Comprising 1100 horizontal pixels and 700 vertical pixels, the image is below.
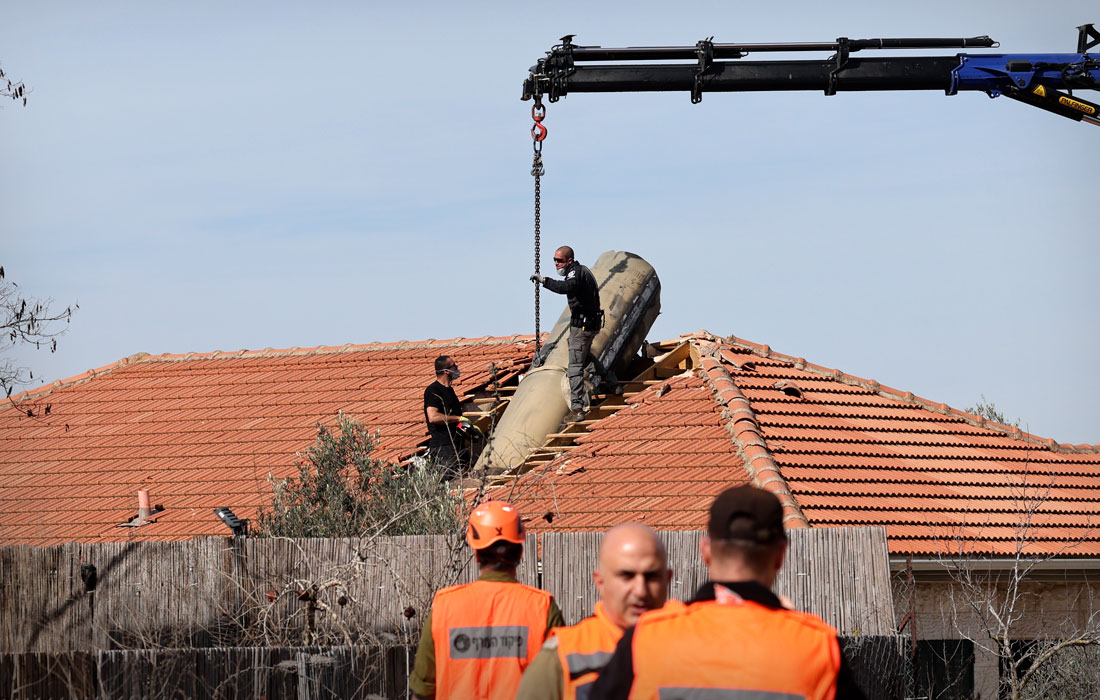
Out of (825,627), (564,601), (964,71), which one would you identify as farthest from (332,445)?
(825,627)

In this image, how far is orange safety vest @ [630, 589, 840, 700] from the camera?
3.46 meters

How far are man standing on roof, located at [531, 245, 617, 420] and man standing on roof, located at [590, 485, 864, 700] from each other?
38.6ft

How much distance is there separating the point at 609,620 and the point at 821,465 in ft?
38.7

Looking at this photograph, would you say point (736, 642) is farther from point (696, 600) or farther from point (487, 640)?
point (487, 640)

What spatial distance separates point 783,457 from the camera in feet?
50.8

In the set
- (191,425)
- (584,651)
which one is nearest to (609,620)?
(584,651)

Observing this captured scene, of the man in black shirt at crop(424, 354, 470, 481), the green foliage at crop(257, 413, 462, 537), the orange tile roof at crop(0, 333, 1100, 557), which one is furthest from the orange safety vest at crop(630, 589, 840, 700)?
the man in black shirt at crop(424, 354, 470, 481)

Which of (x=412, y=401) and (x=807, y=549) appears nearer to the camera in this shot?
(x=807, y=549)

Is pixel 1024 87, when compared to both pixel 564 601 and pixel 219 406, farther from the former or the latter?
pixel 219 406

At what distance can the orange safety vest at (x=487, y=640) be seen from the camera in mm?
5395

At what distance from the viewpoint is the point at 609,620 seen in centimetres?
425

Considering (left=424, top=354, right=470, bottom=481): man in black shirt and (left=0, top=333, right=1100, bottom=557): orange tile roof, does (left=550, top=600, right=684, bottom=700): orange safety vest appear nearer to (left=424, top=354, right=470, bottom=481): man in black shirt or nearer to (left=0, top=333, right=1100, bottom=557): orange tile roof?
(left=0, top=333, right=1100, bottom=557): orange tile roof

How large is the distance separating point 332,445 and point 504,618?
830 centimetres

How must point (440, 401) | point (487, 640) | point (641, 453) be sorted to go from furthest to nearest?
point (641, 453), point (440, 401), point (487, 640)
